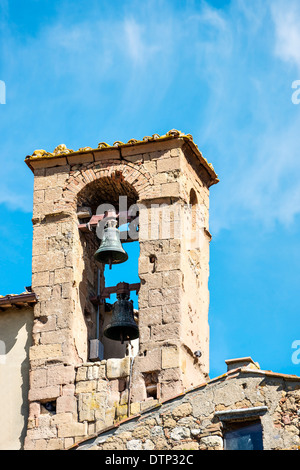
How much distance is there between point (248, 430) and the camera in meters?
18.7

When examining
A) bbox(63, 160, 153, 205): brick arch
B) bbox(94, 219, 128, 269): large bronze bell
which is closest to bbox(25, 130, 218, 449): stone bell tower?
bbox(63, 160, 153, 205): brick arch

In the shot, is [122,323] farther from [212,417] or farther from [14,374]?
[212,417]

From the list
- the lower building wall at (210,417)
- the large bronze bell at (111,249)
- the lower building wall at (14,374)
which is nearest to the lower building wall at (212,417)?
the lower building wall at (210,417)

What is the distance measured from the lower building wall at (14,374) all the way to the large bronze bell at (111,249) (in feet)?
4.46

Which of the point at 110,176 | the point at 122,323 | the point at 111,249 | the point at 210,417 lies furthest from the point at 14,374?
the point at 210,417

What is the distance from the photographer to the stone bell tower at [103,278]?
72.5 feet

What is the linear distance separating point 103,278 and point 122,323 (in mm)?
1489

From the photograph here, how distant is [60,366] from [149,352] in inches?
52.5

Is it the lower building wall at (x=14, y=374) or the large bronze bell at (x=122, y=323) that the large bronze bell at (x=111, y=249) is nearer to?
the large bronze bell at (x=122, y=323)

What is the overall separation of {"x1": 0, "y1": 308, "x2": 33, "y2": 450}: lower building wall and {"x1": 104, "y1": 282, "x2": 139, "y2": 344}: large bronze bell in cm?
122

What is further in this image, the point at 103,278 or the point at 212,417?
the point at 103,278

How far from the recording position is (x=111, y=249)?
23.1 m
